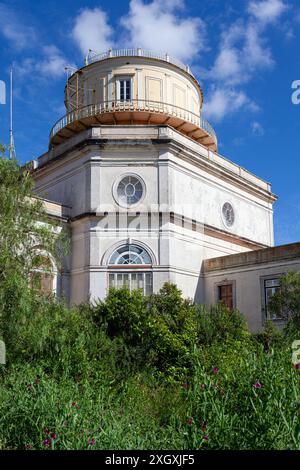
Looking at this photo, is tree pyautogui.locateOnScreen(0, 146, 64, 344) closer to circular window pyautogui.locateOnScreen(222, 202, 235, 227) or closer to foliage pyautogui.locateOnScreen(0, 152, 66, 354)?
foliage pyautogui.locateOnScreen(0, 152, 66, 354)

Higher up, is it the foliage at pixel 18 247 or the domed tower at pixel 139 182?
the domed tower at pixel 139 182

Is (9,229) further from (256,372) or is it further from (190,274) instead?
(190,274)

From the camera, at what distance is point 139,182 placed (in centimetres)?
2514

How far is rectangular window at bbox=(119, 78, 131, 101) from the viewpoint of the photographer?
2795 cm

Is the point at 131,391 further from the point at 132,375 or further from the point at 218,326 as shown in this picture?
the point at 218,326

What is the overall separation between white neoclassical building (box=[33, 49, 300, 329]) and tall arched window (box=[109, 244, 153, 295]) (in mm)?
44

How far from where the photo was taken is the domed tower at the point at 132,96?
2741 centimetres

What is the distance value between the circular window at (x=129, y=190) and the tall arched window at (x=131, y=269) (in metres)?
2.23

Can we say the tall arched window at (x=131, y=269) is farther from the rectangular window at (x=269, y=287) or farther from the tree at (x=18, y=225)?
the tree at (x=18, y=225)

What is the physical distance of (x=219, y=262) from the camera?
25484 mm

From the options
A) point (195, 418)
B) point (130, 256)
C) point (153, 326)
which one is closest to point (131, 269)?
point (130, 256)

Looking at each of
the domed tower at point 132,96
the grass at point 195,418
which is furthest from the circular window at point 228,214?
the grass at point 195,418
